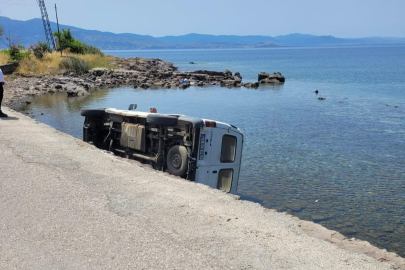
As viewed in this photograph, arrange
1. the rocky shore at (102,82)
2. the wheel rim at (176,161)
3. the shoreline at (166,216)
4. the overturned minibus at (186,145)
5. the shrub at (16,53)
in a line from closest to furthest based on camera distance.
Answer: the shoreline at (166,216) → the overturned minibus at (186,145) → the wheel rim at (176,161) → the rocky shore at (102,82) → the shrub at (16,53)

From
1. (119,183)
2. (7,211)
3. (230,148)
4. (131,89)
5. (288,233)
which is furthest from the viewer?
(131,89)

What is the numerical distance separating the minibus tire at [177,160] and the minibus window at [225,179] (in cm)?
109

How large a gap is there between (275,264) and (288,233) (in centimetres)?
124

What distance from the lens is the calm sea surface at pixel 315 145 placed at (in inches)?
467

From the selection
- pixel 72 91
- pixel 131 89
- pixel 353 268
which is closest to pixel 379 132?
pixel 353 268

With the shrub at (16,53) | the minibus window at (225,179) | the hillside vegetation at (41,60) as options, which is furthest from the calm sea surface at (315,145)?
the shrub at (16,53)

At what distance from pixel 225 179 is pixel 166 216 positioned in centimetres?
480

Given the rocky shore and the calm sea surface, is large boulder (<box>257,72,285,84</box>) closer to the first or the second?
the rocky shore

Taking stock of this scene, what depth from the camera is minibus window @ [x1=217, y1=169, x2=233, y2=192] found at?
11.6 meters

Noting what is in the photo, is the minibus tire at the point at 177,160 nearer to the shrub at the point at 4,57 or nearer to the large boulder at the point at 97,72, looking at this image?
the shrub at the point at 4,57

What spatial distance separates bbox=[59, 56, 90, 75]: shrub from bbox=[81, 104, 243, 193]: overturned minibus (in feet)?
143

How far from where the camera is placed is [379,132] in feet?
77.3

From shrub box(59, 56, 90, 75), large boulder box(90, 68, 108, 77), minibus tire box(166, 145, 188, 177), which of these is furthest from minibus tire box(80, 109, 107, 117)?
large boulder box(90, 68, 108, 77)

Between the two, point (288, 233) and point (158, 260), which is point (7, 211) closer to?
point (158, 260)
